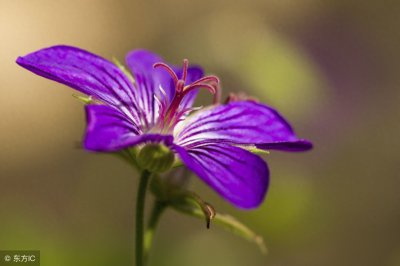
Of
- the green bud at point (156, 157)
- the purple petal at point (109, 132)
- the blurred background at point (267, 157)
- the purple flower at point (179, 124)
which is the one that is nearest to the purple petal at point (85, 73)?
the purple flower at point (179, 124)

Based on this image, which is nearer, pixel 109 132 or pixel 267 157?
pixel 109 132

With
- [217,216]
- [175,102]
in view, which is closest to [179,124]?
[175,102]

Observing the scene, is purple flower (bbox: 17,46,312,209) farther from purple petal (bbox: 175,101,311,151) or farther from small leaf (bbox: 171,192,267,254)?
small leaf (bbox: 171,192,267,254)

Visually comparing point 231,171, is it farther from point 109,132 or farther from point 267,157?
point 267,157

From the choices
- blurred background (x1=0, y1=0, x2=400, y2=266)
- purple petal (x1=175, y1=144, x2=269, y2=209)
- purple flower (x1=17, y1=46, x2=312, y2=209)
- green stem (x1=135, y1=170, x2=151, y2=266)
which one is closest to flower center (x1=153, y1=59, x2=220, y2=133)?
purple flower (x1=17, y1=46, x2=312, y2=209)

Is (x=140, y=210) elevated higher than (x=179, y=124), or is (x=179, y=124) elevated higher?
(x=179, y=124)

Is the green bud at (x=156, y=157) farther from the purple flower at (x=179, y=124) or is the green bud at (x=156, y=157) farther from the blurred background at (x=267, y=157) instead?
the blurred background at (x=267, y=157)

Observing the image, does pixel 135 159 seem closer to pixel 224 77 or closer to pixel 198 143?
pixel 198 143
